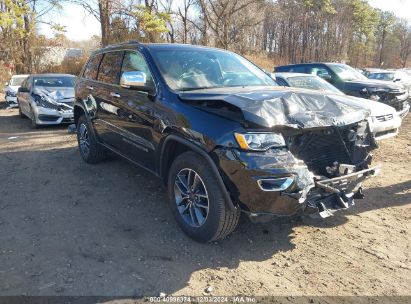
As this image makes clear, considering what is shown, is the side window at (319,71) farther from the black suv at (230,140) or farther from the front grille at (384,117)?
the black suv at (230,140)

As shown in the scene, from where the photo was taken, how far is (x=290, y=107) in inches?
135

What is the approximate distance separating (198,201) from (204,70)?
1.66 m

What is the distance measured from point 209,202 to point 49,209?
2.28 metres

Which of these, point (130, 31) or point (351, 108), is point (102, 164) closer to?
point (351, 108)

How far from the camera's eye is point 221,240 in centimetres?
385

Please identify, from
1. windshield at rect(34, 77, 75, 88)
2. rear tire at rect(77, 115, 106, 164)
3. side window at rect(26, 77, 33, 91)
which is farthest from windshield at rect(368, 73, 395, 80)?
rear tire at rect(77, 115, 106, 164)

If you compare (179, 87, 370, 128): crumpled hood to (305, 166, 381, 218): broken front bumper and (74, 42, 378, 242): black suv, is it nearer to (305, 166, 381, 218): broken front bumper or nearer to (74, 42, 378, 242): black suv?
(74, 42, 378, 242): black suv

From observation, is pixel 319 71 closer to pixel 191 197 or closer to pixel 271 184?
pixel 191 197

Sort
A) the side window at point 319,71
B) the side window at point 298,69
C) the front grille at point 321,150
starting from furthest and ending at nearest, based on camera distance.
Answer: the side window at point 298,69
the side window at point 319,71
the front grille at point 321,150

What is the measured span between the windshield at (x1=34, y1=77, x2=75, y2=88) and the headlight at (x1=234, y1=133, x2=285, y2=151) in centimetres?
946

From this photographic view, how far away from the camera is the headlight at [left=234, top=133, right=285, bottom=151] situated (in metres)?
3.18

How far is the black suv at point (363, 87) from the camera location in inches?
396

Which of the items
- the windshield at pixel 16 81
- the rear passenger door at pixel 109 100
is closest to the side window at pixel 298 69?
the rear passenger door at pixel 109 100

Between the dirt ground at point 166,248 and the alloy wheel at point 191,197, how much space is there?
24 cm
